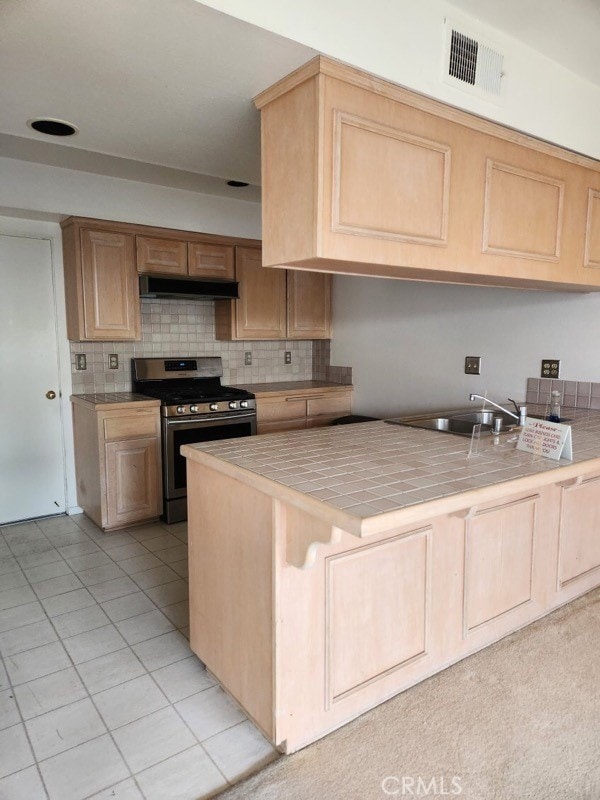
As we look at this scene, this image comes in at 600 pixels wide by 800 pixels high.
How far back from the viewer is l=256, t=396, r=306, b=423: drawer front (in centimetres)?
425

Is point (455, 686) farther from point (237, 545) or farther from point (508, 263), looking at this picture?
point (508, 263)

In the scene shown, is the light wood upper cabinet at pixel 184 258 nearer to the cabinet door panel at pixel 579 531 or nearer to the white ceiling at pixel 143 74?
the white ceiling at pixel 143 74

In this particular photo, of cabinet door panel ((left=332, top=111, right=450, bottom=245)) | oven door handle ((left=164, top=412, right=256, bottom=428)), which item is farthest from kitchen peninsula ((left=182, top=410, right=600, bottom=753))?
oven door handle ((left=164, top=412, right=256, bottom=428))

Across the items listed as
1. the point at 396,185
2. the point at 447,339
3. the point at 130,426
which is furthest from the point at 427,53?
the point at 130,426

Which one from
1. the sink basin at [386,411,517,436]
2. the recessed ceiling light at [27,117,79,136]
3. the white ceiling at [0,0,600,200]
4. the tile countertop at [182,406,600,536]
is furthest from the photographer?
the sink basin at [386,411,517,436]

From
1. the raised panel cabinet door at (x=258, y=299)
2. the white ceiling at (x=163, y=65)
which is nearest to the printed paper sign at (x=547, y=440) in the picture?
the white ceiling at (x=163, y=65)

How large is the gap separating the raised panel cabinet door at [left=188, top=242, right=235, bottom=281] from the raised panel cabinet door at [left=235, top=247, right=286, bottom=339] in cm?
Result: 7

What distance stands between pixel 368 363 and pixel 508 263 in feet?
7.65

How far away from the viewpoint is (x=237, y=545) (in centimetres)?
182

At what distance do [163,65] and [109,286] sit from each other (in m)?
2.20

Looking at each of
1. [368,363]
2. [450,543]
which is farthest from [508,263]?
[368,363]

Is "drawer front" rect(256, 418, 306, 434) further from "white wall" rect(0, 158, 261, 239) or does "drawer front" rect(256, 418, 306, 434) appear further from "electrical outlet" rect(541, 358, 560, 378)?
"electrical outlet" rect(541, 358, 560, 378)

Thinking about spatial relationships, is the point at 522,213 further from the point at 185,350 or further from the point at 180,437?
the point at 185,350

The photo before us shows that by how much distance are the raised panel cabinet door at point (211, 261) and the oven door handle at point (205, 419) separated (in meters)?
1.11
